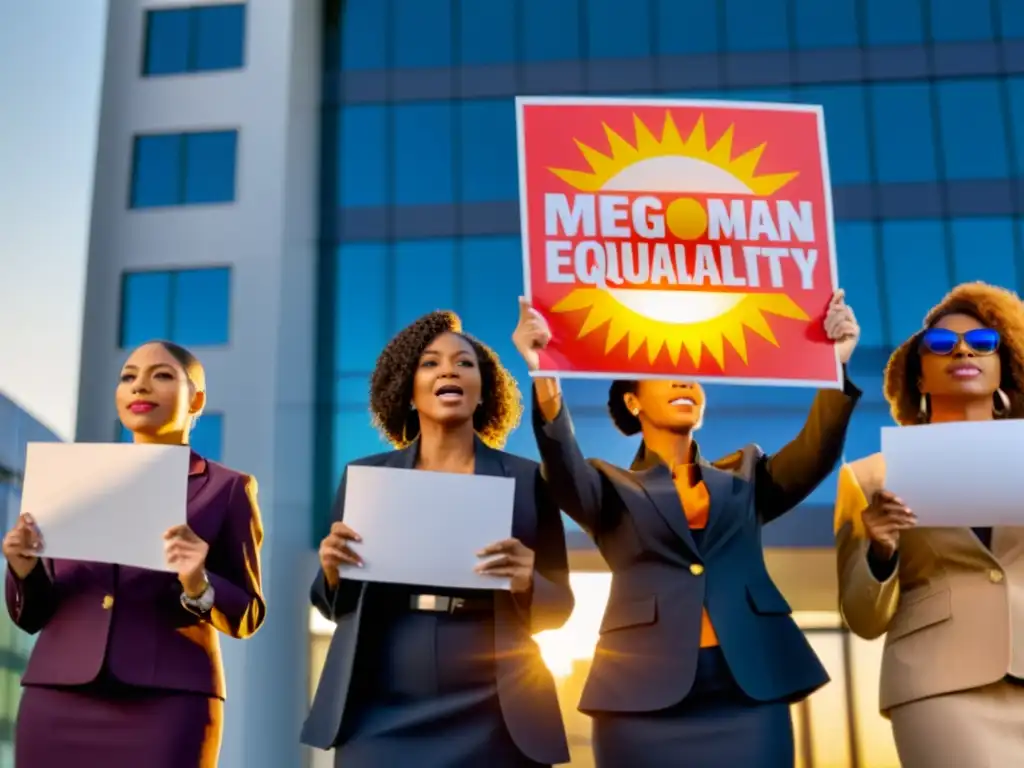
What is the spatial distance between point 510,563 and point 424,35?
49.5 ft

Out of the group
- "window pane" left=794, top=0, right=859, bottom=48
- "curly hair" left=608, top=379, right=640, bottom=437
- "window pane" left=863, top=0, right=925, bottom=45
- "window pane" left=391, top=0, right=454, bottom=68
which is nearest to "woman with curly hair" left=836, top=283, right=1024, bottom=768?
"curly hair" left=608, top=379, right=640, bottom=437

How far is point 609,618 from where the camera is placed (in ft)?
11.6

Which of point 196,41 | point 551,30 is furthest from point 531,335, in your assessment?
point 196,41

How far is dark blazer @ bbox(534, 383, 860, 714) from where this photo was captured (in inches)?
134

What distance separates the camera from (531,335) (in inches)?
137

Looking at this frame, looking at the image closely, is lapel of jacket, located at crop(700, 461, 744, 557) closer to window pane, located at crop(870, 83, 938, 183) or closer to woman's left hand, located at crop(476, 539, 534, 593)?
woman's left hand, located at crop(476, 539, 534, 593)

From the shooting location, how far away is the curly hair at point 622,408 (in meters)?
4.03

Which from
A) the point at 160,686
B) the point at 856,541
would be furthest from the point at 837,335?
the point at 160,686

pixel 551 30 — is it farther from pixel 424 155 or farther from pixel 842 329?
pixel 842 329

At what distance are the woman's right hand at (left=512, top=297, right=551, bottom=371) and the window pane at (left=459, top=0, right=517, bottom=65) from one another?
46.8 ft

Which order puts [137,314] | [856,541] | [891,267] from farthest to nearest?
[137,314]
[891,267]
[856,541]

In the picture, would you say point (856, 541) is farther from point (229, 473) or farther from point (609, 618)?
point (229, 473)

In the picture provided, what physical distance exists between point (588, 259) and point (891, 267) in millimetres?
13153

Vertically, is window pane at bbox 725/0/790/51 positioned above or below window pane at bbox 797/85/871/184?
above
